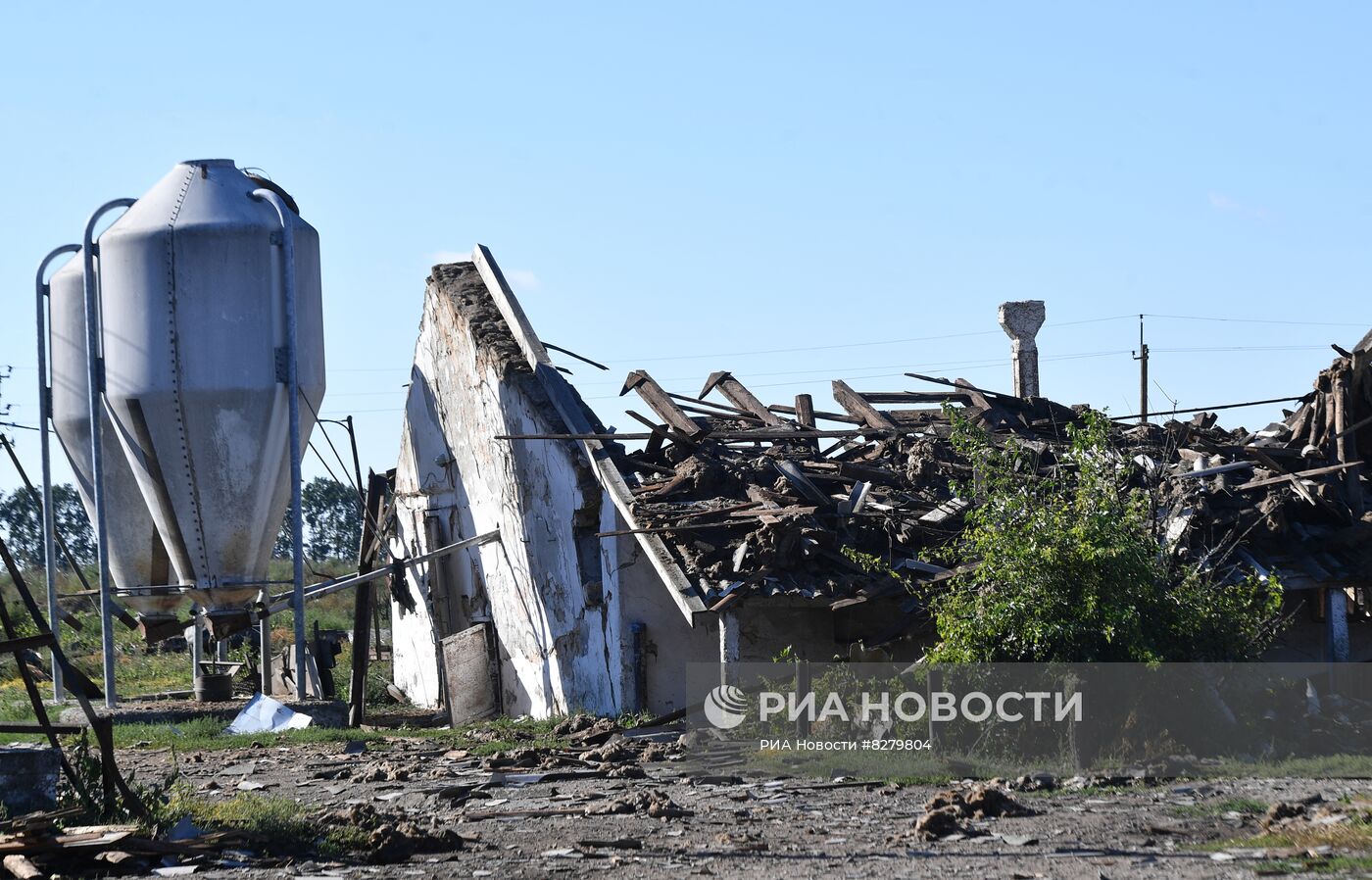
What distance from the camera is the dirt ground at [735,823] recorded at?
28.7ft

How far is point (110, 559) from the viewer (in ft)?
66.3

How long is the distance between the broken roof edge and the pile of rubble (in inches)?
6.6

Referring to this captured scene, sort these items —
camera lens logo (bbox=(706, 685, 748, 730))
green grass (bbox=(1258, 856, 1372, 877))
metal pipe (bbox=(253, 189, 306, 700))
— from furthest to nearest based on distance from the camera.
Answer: metal pipe (bbox=(253, 189, 306, 700)), camera lens logo (bbox=(706, 685, 748, 730)), green grass (bbox=(1258, 856, 1372, 877))

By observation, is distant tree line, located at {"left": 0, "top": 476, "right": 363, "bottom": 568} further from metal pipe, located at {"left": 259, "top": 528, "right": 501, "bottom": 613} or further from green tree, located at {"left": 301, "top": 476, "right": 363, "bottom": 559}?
metal pipe, located at {"left": 259, "top": 528, "right": 501, "bottom": 613}

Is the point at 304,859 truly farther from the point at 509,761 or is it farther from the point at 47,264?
the point at 47,264

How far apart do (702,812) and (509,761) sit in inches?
138

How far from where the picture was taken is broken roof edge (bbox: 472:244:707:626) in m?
15.8

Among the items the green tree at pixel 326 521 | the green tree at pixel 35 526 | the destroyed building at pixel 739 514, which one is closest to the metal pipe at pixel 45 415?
the destroyed building at pixel 739 514

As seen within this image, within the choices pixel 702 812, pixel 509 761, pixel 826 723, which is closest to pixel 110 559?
pixel 509 761

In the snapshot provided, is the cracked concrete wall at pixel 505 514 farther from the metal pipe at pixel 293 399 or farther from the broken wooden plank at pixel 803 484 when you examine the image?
the metal pipe at pixel 293 399

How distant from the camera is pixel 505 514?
2025cm

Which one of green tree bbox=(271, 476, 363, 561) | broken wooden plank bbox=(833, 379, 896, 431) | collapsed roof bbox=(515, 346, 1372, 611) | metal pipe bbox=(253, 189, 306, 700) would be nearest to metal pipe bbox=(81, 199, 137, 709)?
metal pipe bbox=(253, 189, 306, 700)

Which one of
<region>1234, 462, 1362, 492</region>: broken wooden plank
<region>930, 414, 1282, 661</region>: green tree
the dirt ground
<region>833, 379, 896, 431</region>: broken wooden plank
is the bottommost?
the dirt ground

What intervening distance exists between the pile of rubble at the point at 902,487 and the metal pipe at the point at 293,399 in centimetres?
410
